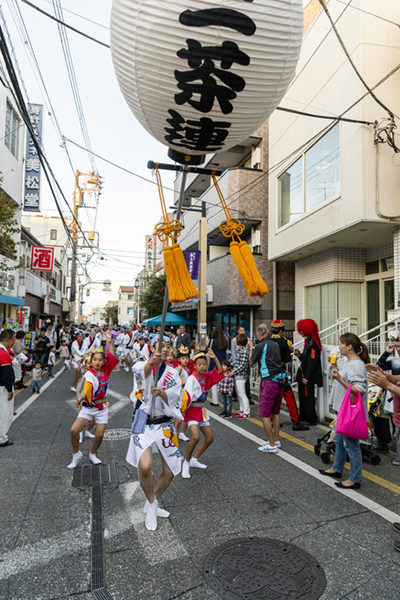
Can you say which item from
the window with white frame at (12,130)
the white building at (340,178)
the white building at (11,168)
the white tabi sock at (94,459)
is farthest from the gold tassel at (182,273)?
the window with white frame at (12,130)

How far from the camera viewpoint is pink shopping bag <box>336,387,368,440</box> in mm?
4555

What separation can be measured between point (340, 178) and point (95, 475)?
31.3ft

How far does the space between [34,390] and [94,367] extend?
6.50m

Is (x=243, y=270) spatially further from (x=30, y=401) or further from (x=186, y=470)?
(x=30, y=401)

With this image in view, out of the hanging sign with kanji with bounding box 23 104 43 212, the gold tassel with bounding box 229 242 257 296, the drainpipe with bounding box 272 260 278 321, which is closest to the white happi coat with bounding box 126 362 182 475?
the gold tassel with bounding box 229 242 257 296

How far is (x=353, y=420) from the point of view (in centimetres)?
458

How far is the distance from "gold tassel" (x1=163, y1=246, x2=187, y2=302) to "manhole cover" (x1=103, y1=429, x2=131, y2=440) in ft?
14.1

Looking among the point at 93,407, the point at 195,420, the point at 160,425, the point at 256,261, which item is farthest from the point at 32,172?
the point at 160,425

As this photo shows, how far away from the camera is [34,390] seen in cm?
1119

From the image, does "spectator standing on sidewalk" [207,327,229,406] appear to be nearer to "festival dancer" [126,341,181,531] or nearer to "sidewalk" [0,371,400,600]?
"sidewalk" [0,371,400,600]

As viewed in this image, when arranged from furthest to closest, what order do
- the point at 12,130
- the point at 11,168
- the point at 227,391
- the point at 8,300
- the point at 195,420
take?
the point at 12,130
the point at 11,168
the point at 8,300
the point at 227,391
the point at 195,420

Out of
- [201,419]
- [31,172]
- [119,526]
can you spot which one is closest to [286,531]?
[119,526]

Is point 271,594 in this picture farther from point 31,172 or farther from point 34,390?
point 31,172

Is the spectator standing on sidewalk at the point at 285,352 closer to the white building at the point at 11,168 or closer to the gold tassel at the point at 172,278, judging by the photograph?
the gold tassel at the point at 172,278
